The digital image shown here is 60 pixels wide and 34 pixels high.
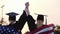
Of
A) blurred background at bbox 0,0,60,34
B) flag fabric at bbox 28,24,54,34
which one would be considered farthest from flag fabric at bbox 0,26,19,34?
blurred background at bbox 0,0,60,34

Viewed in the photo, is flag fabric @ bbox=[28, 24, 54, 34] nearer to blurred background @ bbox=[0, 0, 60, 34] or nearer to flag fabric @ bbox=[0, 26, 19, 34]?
flag fabric @ bbox=[0, 26, 19, 34]

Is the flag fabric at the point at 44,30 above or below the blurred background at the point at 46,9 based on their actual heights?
below

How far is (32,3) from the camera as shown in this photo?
532 cm

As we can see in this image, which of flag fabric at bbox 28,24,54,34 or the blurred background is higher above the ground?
the blurred background

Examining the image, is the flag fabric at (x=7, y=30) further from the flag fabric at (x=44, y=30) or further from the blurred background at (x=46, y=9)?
the blurred background at (x=46, y=9)

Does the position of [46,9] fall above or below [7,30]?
above

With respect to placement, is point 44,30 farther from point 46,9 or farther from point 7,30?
point 46,9

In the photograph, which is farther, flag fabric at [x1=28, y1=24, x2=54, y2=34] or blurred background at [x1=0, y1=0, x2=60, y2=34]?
blurred background at [x1=0, y1=0, x2=60, y2=34]

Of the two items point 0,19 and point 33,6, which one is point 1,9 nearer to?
point 0,19

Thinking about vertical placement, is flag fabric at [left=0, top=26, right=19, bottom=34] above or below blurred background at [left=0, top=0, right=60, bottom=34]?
below

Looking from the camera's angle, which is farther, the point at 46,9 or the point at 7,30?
the point at 46,9

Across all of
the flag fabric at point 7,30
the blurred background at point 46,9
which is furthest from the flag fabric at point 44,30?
the blurred background at point 46,9

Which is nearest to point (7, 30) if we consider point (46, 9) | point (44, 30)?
point (44, 30)

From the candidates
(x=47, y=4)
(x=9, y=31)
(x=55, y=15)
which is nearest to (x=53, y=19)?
(x=55, y=15)
